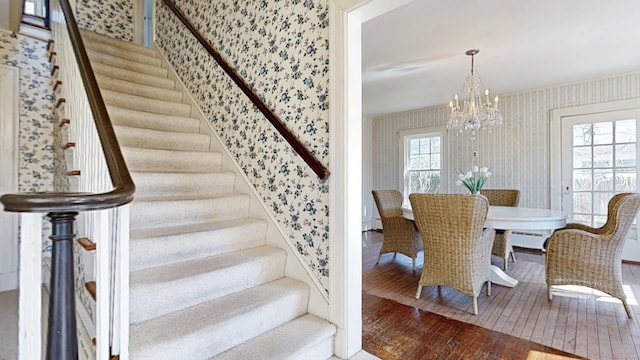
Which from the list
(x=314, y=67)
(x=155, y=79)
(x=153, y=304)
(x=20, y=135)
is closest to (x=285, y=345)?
(x=153, y=304)

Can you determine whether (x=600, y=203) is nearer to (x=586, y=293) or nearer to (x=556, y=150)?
(x=556, y=150)

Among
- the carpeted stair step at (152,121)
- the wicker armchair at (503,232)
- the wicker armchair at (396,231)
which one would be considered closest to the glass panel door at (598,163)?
the wicker armchair at (503,232)

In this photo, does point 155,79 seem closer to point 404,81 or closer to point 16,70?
point 16,70

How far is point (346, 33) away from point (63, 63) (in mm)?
1886

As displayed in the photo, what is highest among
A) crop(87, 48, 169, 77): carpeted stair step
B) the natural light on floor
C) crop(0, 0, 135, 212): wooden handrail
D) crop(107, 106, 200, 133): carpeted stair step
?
crop(87, 48, 169, 77): carpeted stair step

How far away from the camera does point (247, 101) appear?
2.36m

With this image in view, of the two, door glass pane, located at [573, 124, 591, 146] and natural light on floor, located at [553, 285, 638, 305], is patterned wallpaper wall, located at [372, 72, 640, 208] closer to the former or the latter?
door glass pane, located at [573, 124, 591, 146]

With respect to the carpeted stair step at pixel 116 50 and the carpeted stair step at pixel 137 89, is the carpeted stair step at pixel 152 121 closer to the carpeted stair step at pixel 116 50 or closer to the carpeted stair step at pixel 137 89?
the carpeted stair step at pixel 137 89

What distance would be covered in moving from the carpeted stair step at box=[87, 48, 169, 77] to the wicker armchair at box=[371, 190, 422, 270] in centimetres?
282

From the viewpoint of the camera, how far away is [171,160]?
7.70 ft

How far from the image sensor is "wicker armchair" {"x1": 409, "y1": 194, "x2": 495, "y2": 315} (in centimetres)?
234

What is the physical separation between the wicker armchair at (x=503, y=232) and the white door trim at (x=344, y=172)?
2.36m

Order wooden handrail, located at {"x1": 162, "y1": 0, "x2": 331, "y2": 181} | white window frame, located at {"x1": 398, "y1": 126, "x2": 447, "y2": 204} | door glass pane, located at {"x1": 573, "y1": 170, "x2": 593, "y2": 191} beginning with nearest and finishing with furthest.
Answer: wooden handrail, located at {"x1": 162, "y1": 0, "x2": 331, "y2": 181} → door glass pane, located at {"x1": 573, "y1": 170, "x2": 593, "y2": 191} → white window frame, located at {"x1": 398, "y1": 126, "x2": 447, "y2": 204}

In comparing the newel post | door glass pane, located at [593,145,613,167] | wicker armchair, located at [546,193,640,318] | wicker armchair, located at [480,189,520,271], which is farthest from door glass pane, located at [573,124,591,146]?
the newel post
